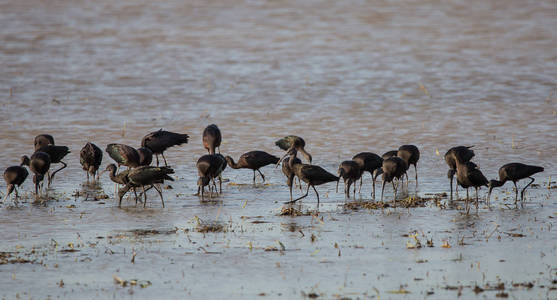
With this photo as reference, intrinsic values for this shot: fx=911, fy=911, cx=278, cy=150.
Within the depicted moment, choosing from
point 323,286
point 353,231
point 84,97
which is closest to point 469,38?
point 84,97

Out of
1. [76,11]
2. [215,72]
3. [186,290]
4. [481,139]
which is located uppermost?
[76,11]

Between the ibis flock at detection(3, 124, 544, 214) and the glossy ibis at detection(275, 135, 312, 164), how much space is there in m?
0.01

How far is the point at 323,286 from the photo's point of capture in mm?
8375

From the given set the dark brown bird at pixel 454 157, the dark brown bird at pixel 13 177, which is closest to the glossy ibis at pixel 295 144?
the dark brown bird at pixel 454 157

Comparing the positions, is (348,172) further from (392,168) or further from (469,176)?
(469,176)

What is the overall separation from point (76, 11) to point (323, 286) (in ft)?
100

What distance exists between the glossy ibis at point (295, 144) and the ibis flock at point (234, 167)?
0.04 ft

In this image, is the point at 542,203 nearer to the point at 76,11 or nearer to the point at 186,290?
the point at 186,290

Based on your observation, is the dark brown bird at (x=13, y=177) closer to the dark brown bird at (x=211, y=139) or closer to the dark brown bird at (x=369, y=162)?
the dark brown bird at (x=211, y=139)

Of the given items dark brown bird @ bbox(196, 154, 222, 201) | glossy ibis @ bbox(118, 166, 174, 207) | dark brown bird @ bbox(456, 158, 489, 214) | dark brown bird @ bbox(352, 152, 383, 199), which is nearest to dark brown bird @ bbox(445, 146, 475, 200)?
dark brown bird @ bbox(456, 158, 489, 214)

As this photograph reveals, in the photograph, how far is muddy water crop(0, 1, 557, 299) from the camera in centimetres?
890

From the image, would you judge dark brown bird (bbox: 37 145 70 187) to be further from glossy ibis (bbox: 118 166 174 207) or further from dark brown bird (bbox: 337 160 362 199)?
dark brown bird (bbox: 337 160 362 199)

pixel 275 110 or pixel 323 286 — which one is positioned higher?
pixel 275 110

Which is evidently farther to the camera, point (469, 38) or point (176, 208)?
point (469, 38)
